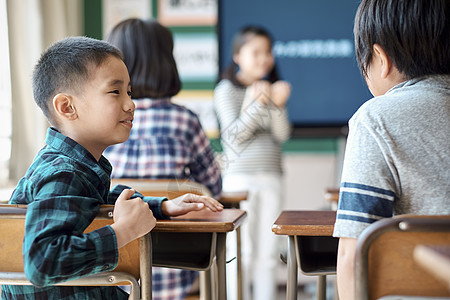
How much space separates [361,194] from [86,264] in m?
0.53

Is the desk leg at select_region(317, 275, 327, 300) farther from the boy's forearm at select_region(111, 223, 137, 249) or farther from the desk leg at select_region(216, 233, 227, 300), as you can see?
the boy's forearm at select_region(111, 223, 137, 249)


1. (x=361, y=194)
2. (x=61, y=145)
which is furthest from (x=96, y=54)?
(x=361, y=194)

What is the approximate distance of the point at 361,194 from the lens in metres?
1.07

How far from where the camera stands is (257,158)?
2.97m

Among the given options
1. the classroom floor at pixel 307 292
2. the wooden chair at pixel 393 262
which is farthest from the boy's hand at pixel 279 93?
the wooden chair at pixel 393 262

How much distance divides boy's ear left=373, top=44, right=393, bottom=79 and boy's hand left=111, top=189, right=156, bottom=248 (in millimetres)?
574

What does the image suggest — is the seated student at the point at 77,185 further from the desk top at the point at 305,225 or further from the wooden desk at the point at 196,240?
the desk top at the point at 305,225

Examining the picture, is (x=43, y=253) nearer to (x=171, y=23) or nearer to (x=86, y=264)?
(x=86, y=264)

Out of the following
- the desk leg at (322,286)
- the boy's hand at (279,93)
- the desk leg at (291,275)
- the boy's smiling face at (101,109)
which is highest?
the boy's smiling face at (101,109)

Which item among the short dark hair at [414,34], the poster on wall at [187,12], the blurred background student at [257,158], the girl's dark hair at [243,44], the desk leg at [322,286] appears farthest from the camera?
the poster on wall at [187,12]

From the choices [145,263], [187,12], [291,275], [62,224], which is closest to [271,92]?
[187,12]

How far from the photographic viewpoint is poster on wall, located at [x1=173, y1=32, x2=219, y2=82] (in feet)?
14.3

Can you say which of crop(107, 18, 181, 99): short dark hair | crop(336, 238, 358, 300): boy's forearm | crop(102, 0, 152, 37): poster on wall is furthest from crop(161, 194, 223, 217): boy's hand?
crop(102, 0, 152, 37): poster on wall

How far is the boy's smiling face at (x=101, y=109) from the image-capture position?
1.30 meters
